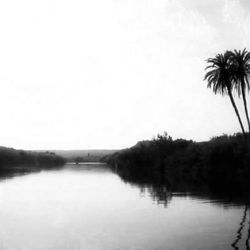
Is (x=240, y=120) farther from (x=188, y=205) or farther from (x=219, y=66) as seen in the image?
(x=188, y=205)

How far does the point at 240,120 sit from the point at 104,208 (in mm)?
38133

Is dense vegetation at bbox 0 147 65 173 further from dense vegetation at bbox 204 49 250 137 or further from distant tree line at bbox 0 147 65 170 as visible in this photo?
dense vegetation at bbox 204 49 250 137

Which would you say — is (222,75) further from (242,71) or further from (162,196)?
(162,196)

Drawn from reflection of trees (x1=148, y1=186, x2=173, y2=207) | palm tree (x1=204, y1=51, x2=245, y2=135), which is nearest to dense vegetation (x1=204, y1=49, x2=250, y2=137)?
palm tree (x1=204, y1=51, x2=245, y2=135)

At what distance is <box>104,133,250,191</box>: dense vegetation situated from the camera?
146ft

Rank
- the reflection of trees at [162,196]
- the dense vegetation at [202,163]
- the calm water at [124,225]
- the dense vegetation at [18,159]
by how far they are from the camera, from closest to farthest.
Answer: the calm water at [124,225], the reflection of trees at [162,196], the dense vegetation at [202,163], the dense vegetation at [18,159]

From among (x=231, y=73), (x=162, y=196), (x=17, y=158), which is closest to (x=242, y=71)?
(x=231, y=73)

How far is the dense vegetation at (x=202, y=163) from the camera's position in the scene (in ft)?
146

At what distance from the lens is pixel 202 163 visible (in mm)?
63312

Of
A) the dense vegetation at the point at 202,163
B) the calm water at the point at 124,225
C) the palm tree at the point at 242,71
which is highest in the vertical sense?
the palm tree at the point at 242,71

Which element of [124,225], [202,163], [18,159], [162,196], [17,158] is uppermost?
[17,158]

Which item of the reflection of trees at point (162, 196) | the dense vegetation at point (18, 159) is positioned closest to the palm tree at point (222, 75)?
the reflection of trees at point (162, 196)

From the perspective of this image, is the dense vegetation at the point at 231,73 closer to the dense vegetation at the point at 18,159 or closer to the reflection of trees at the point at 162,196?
the reflection of trees at the point at 162,196

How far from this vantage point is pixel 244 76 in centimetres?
5588
